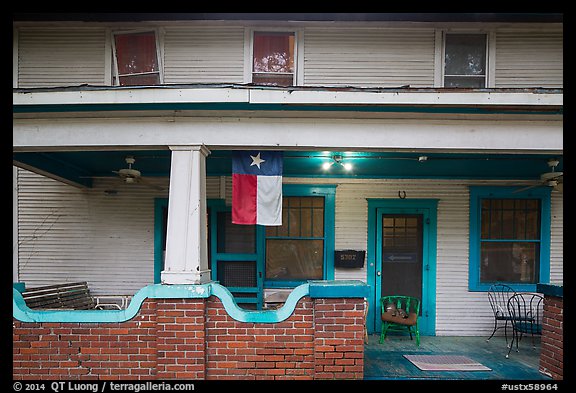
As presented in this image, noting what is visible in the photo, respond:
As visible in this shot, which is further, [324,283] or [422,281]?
[422,281]

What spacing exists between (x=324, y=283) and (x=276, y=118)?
2145 mm

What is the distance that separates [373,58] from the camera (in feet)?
22.0

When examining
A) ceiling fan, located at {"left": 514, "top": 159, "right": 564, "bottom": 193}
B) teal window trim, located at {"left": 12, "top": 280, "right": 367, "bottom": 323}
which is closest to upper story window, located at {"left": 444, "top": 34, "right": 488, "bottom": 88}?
ceiling fan, located at {"left": 514, "top": 159, "right": 564, "bottom": 193}

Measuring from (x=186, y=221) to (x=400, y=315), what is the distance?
4.15 meters

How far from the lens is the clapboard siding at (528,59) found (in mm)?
6656

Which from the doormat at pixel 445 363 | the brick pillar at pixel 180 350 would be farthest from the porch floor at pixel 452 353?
the brick pillar at pixel 180 350

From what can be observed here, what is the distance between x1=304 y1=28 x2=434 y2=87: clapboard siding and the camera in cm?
668

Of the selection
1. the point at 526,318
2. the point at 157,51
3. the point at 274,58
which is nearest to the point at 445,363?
the point at 526,318

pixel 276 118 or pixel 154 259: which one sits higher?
pixel 276 118

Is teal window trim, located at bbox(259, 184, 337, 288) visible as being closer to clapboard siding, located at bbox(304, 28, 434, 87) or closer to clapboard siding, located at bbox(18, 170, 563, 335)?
clapboard siding, located at bbox(18, 170, 563, 335)

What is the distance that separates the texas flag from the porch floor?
8.22 feet

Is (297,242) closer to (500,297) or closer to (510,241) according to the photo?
(500,297)

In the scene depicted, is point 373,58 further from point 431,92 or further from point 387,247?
point 387,247

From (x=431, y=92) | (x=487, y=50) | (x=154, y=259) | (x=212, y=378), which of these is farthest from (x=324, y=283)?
(x=487, y=50)
